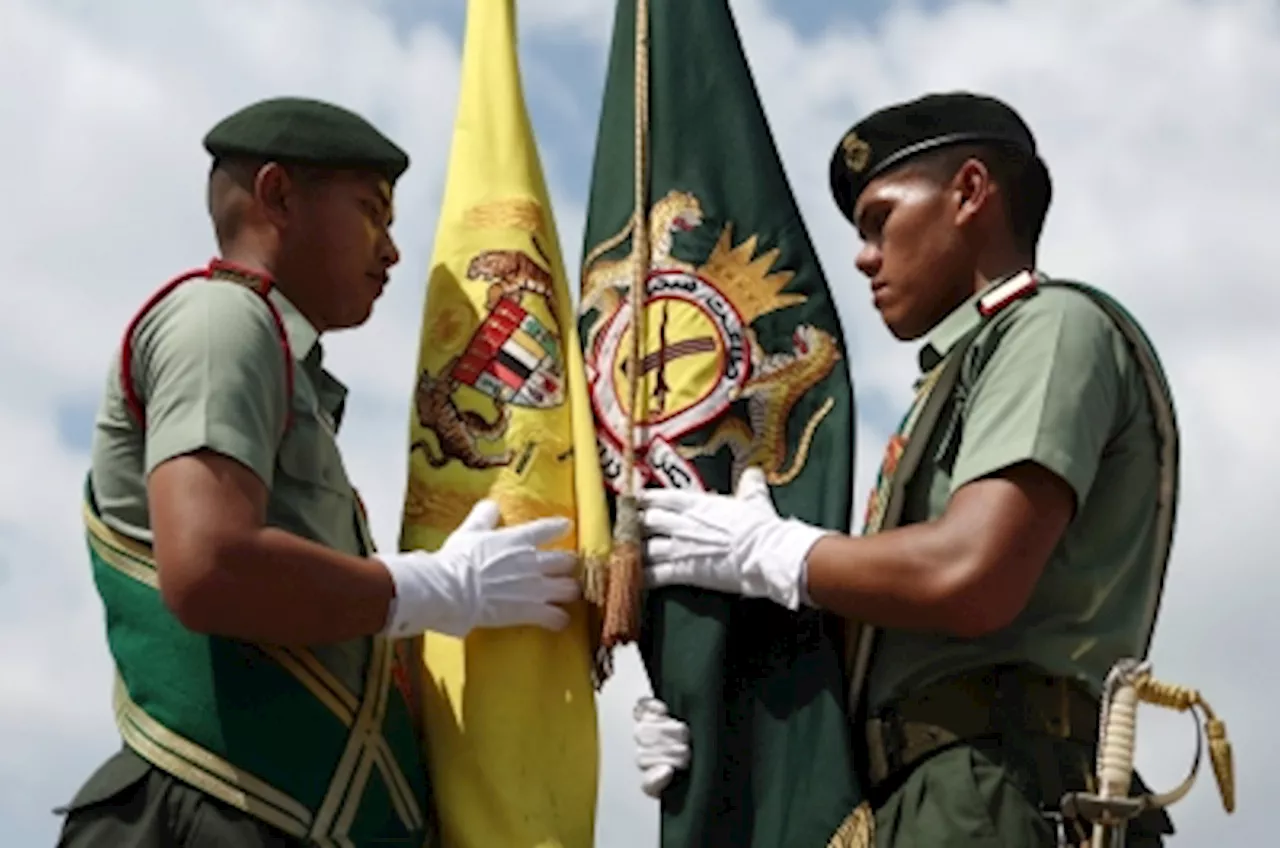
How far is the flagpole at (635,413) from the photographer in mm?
5750

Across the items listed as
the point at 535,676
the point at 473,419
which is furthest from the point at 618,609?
the point at 473,419

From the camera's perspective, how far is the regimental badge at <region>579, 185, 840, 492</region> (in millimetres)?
6047

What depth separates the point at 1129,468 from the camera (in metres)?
5.61

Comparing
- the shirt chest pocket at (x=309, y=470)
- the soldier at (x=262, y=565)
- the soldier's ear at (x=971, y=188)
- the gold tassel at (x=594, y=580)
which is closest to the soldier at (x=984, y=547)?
the soldier's ear at (x=971, y=188)

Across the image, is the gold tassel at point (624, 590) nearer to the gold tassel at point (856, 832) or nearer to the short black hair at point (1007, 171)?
the gold tassel at point (856, 832)

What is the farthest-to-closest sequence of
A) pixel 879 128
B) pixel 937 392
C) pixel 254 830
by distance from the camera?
pixel 879 128
pixel 937 392
pixel 254 830

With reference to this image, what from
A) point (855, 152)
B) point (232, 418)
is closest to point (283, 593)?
point (232, 418)

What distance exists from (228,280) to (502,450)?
80 cm

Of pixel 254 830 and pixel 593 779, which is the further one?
pixel 593 779

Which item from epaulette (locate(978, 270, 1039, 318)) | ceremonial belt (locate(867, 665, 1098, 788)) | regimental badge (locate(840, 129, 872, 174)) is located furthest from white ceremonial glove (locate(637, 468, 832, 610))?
regimental badge (locate(840, 129, 872, 174))

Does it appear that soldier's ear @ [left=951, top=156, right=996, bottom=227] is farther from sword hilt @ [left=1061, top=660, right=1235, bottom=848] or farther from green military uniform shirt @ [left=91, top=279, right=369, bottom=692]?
green military uniform shirt @ [left=91, top=279, right=369, bottom=692]

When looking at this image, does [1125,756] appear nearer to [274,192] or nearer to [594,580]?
[594,580]

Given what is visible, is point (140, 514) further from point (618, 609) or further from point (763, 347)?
point (763, 347)

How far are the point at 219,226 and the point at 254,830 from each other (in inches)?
56.7
